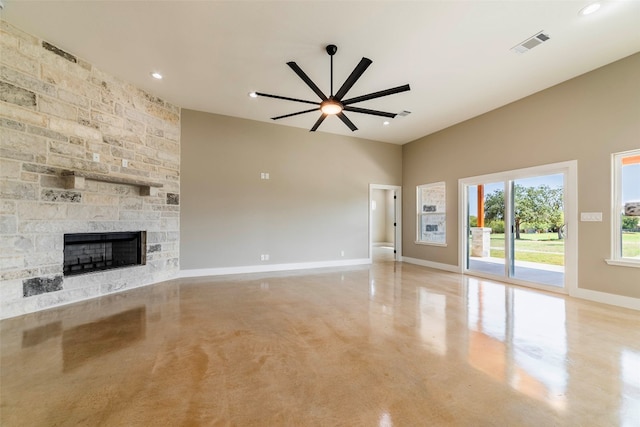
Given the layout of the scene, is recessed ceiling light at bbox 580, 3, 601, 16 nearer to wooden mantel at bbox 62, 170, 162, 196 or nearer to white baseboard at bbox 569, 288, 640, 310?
white baseboard at bbox 569, 288, 640, 310

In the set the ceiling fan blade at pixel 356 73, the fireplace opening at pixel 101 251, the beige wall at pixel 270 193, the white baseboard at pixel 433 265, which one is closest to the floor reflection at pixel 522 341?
the white baseboard at pixel 433 265

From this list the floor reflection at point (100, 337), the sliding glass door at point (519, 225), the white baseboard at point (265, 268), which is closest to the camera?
the floor reflection at point (100, 337)

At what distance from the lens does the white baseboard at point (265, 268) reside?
17.8ft

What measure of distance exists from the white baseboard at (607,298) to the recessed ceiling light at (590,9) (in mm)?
3710

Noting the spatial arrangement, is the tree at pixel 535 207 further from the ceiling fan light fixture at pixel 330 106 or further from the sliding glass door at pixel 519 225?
the ceiling fan light fixture at pixel 330 106

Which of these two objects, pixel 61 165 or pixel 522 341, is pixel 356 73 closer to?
pixel 522 341

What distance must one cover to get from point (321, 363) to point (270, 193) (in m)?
4.47

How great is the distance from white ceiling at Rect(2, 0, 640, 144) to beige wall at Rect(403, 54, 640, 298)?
31 cm

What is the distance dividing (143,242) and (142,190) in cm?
96

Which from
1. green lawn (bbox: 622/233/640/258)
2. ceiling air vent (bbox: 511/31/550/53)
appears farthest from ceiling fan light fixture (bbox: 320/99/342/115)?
green lawn (bbox: 622/233/640/258)

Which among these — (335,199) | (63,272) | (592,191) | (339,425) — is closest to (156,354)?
(339,425)

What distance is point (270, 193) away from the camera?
612 centimetres

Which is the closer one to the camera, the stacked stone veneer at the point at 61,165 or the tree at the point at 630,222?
the stacked stone veneer at the point at 61,165

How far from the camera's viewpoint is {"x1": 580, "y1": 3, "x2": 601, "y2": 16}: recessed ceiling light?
2.71 meters
